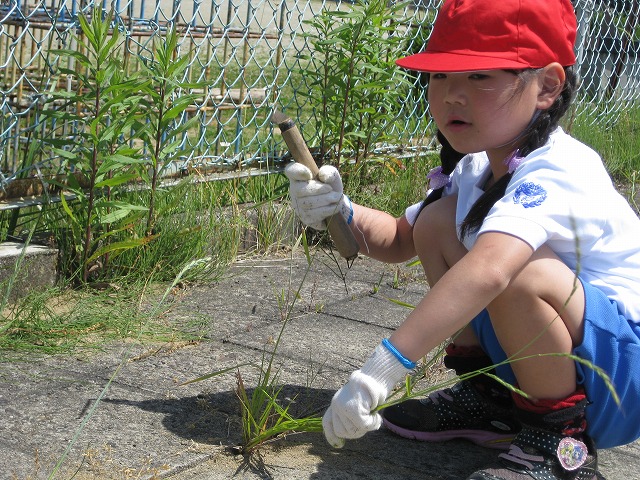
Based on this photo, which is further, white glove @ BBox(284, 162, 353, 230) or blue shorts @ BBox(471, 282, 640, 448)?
white glove @ BBox(284, 162, 353, 230)

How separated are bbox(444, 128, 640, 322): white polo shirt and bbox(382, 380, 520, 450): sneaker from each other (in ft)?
1.37

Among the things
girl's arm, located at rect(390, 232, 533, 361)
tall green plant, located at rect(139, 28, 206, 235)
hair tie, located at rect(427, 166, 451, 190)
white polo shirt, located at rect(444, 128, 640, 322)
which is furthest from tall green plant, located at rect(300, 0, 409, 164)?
girl's arm, located at rect(390, 232, 533, 361)

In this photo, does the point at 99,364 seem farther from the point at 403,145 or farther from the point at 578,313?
the point at 403,145

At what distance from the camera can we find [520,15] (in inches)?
79.9

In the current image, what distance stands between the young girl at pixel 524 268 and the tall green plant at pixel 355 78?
65.5 inches

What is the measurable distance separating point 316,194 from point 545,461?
81 cm

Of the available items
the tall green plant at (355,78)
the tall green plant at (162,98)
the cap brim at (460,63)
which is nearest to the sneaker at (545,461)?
the cap brim at (460,63)

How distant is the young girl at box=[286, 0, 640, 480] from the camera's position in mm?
1809

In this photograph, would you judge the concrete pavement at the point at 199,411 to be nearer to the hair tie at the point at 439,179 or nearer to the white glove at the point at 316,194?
the white glove at the point at 316,194

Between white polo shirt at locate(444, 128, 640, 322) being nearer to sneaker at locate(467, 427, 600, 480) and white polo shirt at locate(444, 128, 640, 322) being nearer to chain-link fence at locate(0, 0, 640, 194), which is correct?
sneaker at locate(467, 427, 600, 480)

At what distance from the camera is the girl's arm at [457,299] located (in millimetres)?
1794

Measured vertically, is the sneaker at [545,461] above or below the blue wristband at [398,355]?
below

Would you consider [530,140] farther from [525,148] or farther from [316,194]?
[316,194]

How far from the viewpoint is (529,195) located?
1.91 m
